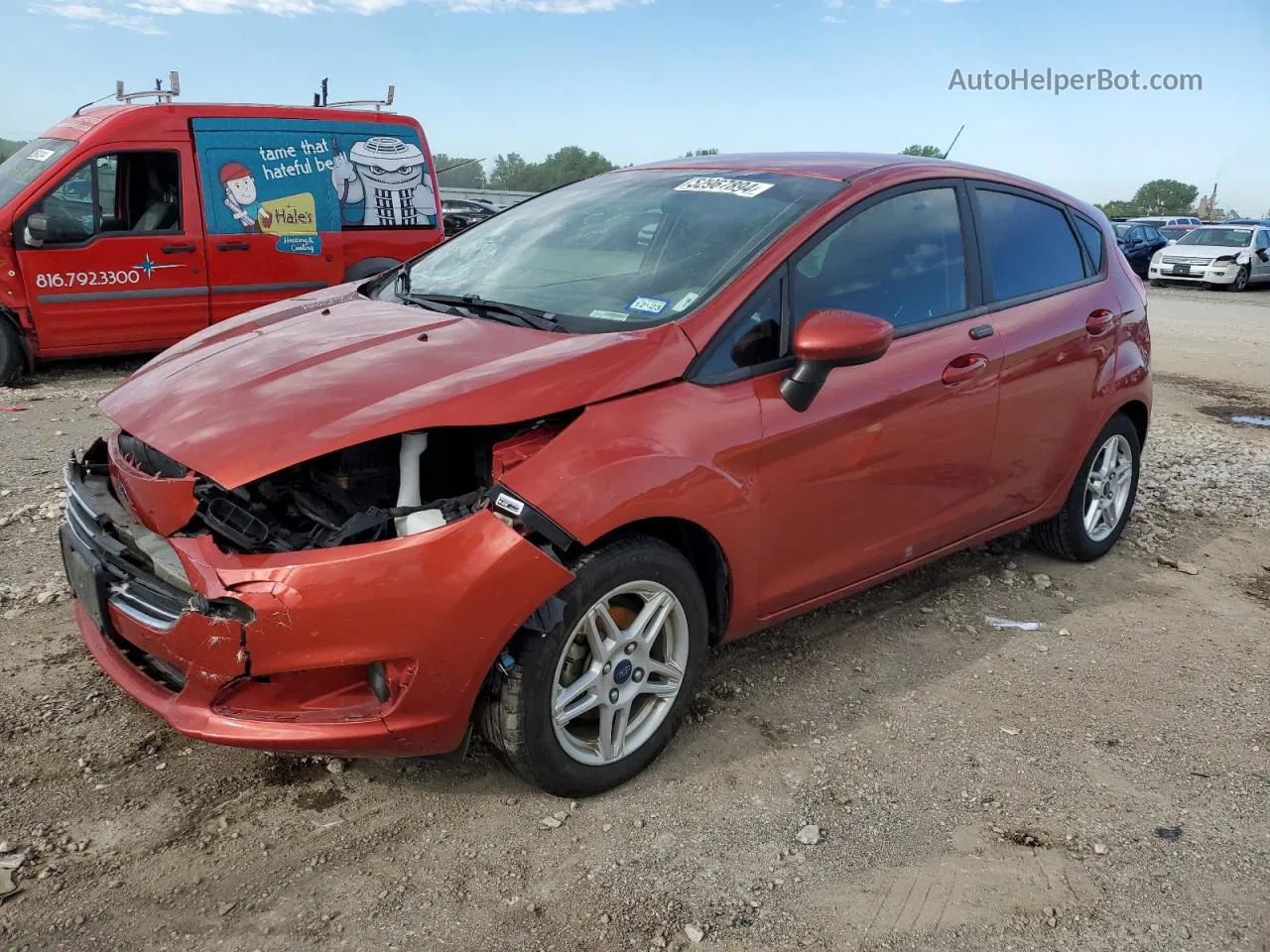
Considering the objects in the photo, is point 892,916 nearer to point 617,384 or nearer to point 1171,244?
point 617,384

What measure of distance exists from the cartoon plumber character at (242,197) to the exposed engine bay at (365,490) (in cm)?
575

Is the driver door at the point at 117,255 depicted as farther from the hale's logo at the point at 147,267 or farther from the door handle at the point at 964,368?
the door handle at the point at 964,368

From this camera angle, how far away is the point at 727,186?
359 cm

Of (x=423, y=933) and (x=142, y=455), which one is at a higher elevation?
(x=142, y=455)

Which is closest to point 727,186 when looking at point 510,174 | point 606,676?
point 606,676

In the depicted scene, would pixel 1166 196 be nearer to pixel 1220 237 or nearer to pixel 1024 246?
pixel 1220 237

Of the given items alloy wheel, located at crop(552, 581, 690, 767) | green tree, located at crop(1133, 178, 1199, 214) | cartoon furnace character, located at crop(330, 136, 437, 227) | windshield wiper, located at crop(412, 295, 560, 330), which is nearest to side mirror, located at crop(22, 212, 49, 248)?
cartoon furnace character, located at crop(330, 136, 437, 227)

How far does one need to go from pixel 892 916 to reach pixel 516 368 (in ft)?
5.39

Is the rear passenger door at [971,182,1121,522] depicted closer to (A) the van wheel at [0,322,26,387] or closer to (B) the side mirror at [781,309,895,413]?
(B) the side mirror at [781,309,895,413]

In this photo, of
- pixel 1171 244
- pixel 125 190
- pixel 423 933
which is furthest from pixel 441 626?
pixel 1171 244

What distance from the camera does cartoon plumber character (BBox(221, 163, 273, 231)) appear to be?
312 inches

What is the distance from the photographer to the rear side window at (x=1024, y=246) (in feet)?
12.9

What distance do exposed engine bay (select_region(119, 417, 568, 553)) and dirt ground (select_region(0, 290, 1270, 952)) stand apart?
2.57 feet

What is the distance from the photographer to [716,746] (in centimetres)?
312
